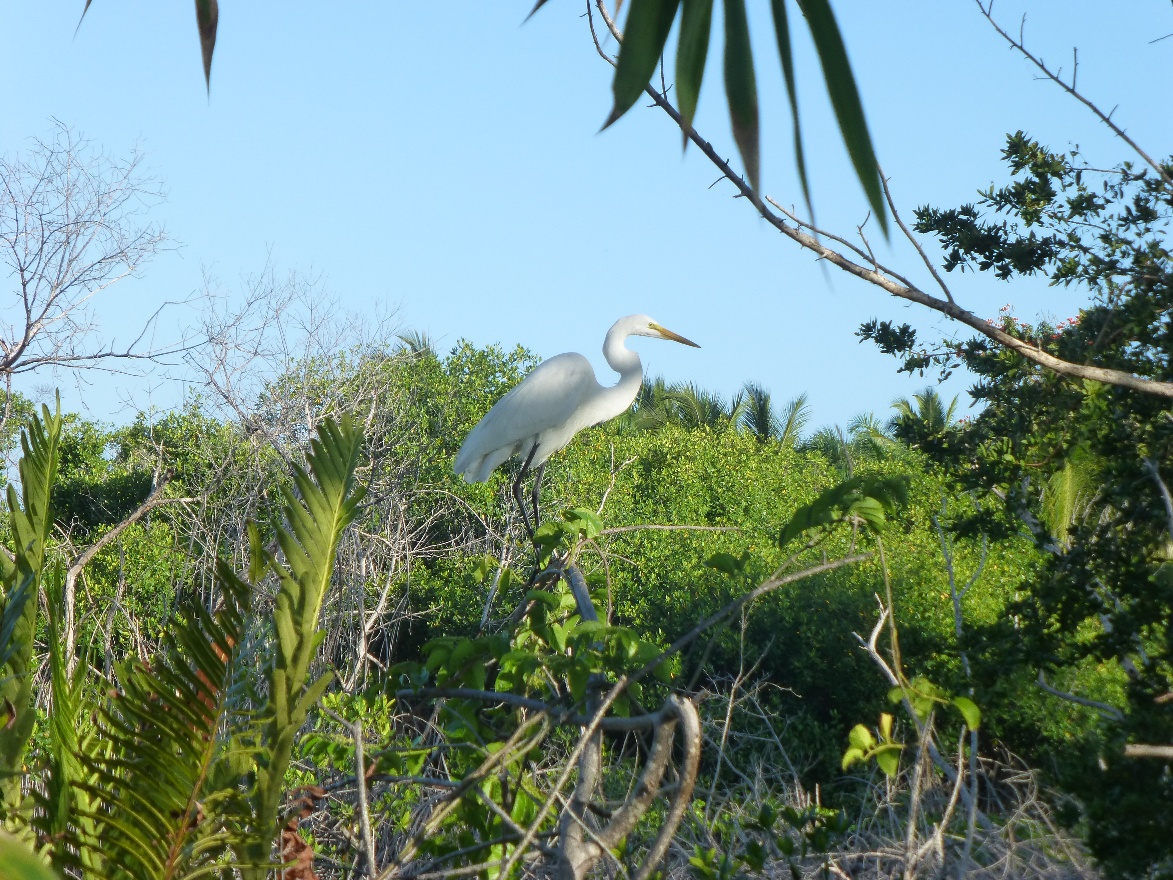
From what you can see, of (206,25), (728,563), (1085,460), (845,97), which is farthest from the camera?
(1085,460)

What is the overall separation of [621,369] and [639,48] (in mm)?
5783

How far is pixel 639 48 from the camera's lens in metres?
0.94

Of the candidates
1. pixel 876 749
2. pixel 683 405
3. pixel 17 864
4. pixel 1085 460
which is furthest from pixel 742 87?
pixel 683 405

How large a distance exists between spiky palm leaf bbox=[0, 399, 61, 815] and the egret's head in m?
5.18

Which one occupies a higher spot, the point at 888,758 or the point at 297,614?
the point at 297,614

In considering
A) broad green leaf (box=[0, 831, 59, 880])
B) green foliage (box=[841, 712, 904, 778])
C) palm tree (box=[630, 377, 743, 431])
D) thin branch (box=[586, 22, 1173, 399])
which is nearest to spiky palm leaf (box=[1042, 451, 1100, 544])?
thin branch (box=[586, 22, 1173, 399])

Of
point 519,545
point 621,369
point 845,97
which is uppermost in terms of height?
point 621,369

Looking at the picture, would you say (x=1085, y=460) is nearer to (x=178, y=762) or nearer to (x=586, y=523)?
(x=586, y=523)

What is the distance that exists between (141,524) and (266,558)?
11.7 meters

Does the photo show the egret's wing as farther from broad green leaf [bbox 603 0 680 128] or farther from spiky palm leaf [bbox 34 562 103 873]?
broad green leaf [bbox 603 0 680 128]

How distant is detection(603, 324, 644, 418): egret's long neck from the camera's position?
21.6ft

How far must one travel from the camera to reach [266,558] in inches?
62.3

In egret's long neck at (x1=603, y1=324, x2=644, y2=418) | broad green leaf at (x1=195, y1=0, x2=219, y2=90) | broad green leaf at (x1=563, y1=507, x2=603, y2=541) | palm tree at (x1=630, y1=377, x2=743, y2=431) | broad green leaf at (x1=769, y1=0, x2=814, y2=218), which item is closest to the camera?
broad green leaf at (x1=769, y1=0, x2=814, y2=218)

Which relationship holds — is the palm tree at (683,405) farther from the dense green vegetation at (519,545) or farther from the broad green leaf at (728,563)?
the broad green leaf at (728,563)
